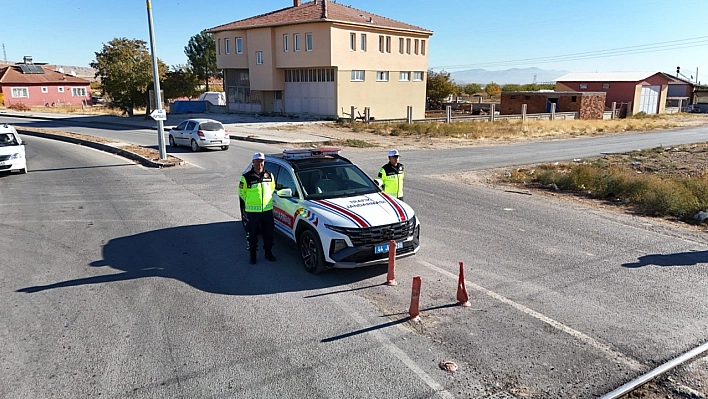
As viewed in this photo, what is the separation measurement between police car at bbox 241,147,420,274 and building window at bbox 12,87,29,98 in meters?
73.4

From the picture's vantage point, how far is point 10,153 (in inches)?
650

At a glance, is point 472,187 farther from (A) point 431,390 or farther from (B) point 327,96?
(B) point 327,96

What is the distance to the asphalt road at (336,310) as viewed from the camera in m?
5.04

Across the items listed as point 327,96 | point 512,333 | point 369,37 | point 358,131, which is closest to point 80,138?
point 358,131

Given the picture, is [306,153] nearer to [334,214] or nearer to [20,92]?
[334,214]

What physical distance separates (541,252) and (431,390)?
16.1ft

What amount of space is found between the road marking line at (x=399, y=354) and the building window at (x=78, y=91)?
3110 inches

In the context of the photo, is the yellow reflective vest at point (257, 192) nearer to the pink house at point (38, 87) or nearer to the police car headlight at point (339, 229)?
the police car headlight at point (339, 229)

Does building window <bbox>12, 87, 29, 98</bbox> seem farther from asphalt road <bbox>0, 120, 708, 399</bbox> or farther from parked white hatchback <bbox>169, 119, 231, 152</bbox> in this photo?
asphalt road <bbox>0, 120, 708, 399</bbox>

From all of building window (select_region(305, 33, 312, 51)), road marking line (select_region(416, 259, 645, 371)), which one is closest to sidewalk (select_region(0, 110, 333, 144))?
building window (select_region(305, 33, 312, 51))

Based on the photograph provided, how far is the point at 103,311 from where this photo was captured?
6.53 m

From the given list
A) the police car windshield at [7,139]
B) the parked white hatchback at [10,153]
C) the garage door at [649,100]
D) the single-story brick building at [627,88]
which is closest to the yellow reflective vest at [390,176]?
the parked white hatchback at [10,153]

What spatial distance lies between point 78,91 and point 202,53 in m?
18.4

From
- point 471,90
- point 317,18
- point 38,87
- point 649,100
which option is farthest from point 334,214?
point 471,90
